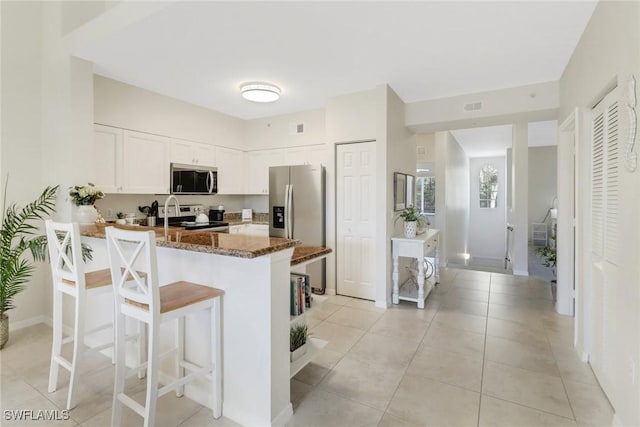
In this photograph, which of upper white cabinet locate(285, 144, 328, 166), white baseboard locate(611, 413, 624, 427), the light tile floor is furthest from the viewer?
upper white cabinet locate(285, 144, 328, 166)

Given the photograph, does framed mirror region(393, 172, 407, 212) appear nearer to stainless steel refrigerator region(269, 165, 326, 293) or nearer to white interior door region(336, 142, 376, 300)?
white interior door region(336, 142, 376, 300)

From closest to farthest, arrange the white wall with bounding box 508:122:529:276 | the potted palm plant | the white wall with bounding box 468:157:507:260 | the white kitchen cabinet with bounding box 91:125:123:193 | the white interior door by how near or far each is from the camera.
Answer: the potted palm plant < the white kitchen cabinet with bounding box 91:125:123:193 < the white interior door < the white wall with bounding box 508:122:529:276 < the white wall with bounding box 468:157:507:260

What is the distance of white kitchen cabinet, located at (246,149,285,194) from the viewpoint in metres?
5.19

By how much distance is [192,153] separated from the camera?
4582mm

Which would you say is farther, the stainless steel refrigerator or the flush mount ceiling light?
the stainless steel refrigerator

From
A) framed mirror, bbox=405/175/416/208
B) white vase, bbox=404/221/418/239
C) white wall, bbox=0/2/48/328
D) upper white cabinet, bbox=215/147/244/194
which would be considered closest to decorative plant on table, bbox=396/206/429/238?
white vase, bbox=404/221/418/239

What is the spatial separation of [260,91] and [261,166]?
1804 millimetres

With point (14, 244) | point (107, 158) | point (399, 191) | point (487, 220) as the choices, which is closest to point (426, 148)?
point (399, 191)

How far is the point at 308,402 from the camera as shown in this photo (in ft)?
6.72

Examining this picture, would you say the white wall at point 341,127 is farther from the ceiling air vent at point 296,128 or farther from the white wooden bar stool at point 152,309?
the white wooden bar stool at point 152,309

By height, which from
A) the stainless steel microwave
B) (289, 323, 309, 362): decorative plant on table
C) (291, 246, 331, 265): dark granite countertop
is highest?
the stainless steel microwave

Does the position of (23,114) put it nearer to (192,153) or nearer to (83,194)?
(83,194)

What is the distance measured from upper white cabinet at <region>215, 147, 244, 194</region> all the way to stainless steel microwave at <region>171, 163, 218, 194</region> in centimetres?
17

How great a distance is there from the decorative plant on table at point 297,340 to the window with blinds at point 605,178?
202 centimetres
